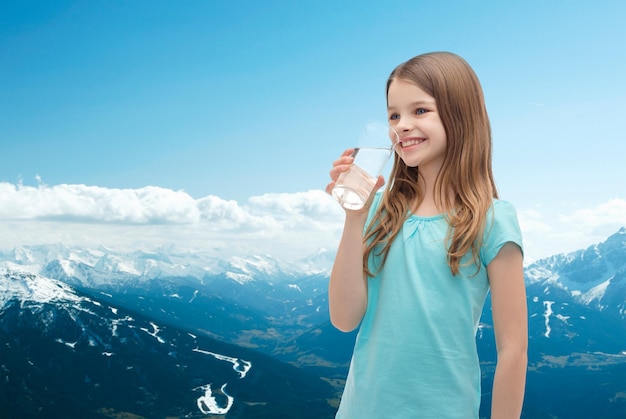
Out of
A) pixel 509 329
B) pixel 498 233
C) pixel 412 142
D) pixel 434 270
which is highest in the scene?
pixel 412 142

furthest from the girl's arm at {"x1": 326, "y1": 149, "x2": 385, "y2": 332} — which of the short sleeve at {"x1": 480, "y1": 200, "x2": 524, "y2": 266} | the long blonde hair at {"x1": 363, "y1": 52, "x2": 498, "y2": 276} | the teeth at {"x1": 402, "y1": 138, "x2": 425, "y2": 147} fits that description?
the short sleeve at {"x1": 480, "y1": 200, "x2": 524, "y2": 266}

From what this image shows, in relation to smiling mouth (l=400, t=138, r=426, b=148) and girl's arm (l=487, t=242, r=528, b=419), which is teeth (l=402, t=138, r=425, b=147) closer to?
smiling mouth (l=400, t=138, r=426, b=148)

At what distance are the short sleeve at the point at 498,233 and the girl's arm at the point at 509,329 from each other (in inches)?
1.4

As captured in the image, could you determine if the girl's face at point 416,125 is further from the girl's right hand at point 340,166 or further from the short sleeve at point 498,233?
the short sleeve at point 498,233

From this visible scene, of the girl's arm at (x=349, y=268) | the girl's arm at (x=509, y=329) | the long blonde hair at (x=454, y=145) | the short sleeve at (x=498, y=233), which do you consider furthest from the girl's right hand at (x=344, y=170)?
the girl's arm at (x=509, y=329)

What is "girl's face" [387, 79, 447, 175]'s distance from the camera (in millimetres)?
3094

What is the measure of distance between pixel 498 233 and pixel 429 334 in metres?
0.65

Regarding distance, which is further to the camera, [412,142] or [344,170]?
[412,142]

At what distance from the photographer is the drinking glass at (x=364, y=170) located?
3053 millimetres

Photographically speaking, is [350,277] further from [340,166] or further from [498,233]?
[498,233]

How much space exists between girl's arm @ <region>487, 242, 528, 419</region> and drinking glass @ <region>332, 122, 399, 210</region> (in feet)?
2.59

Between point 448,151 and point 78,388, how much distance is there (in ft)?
704

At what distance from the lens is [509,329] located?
2.93 m

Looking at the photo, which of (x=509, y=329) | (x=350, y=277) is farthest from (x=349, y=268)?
(x=509, y=329)
